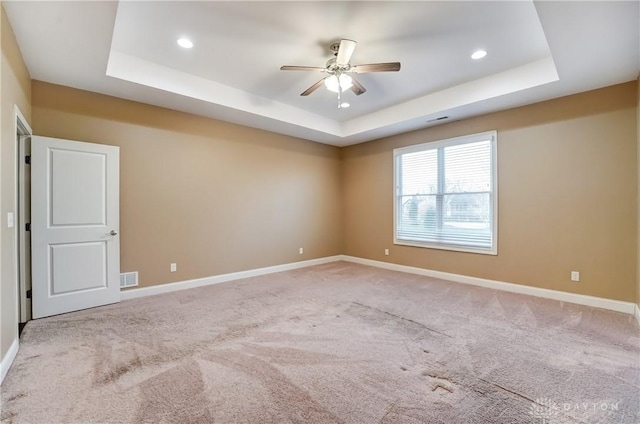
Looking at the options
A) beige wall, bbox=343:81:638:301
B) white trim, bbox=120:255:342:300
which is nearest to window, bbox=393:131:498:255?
beige wall, bbox=343:81:638:301

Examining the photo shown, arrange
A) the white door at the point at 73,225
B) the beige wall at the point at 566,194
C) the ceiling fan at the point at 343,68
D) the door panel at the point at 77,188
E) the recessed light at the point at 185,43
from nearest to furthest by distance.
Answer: the ceiling fan at the point at 343,68 → the recessed light at the point at 185,43 → the white door at the point at 73,225 → the door panel at the point at 77,188 → the beige wall at the point at 566,194

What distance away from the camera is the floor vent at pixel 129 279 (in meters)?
3.82

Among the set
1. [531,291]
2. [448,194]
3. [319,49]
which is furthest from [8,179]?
[531,291]

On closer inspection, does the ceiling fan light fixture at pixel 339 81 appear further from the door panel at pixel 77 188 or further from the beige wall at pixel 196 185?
the door panel at pixel 77 188

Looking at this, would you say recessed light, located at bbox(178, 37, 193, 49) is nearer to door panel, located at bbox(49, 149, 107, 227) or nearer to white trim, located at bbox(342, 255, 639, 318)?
door panel, located at bbox(49, 149, 107, 227)

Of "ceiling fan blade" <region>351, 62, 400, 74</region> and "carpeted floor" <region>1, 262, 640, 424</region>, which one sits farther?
"ceiling fan blade" <region>351, 62, 400, 74</region>

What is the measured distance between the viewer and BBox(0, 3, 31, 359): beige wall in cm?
210

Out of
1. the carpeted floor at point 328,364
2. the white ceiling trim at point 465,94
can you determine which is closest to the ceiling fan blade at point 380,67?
the white ceiling trim at point 465,94

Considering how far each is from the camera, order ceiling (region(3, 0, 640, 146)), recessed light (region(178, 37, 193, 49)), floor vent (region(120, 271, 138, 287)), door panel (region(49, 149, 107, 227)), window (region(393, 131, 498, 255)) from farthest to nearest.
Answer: window (region(393, 131, 498, 255)), floor vent (region(120, 271, 138, 287)), door panel (region(49, 149, 107, 227)), recessed light (region(178, 37, 193, 49)), ceiling (region(3, 0, 640, 146))

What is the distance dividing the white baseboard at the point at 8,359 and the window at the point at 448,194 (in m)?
5.35

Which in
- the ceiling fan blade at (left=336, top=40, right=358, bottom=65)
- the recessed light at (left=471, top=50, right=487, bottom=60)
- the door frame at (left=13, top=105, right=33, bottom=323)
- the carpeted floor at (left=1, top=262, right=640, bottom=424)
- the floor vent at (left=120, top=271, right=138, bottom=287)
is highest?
the recessed light at (left=471, top=50, right=487, bottom=60)

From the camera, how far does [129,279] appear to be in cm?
387

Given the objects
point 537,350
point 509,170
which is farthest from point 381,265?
point 537,350

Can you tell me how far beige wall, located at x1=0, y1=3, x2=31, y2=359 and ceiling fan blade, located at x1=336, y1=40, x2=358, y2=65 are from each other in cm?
268
